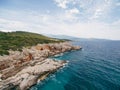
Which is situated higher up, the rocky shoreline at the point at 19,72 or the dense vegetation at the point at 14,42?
the dense vegetation at the point at 14,42

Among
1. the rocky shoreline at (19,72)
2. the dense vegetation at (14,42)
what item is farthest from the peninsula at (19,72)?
the dense vegetation at (14,42)

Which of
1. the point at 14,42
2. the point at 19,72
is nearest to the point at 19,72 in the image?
the point at 19,72

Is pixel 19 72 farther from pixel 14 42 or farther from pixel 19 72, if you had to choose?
pixel 14 42

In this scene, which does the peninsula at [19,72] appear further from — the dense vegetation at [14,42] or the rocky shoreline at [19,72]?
the dense vegetation at [14,42]

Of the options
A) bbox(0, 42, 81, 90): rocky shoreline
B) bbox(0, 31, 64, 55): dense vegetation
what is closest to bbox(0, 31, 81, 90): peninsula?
bbox(0, 42, 81, 90): rocky shoreline

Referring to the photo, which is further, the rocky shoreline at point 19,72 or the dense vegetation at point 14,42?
the dense vegetation at point 14,42

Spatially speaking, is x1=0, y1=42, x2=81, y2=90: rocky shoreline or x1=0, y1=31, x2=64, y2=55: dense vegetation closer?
x1=0, y1=42, x2=81, y2=90: rocky shoreline

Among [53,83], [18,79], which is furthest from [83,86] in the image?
[18,79]

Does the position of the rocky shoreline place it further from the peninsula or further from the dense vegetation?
the dense vegetation

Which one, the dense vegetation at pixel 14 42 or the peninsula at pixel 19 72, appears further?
the dense vegetation at pixel 14 42

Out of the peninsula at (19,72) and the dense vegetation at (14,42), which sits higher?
the dense vegetation at (14,42)

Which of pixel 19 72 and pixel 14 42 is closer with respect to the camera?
pixel 19 72

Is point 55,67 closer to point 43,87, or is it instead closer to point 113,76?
point 43,87
